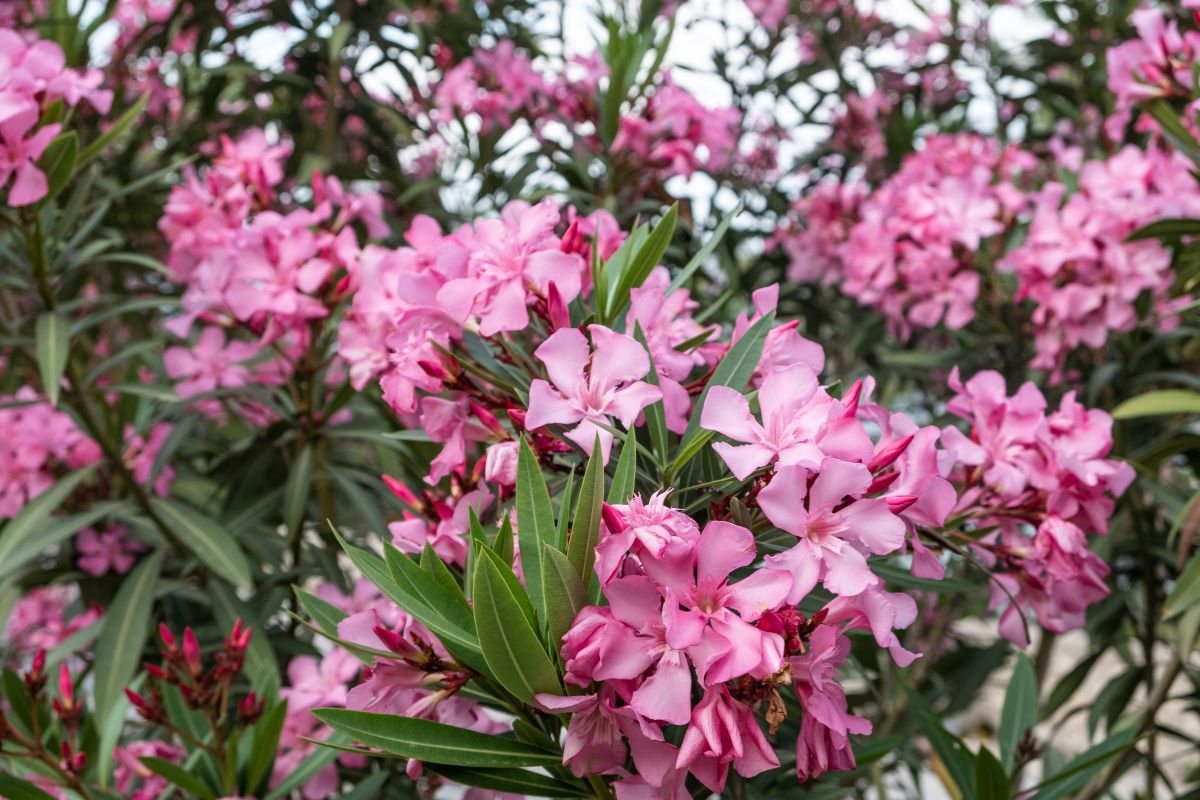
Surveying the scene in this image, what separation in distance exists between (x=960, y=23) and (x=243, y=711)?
240 centimetres

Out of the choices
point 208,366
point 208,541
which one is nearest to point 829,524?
point 208,541

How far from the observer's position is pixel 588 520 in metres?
0.63

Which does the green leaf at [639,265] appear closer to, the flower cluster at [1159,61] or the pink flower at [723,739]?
the pink flower at [723,739]

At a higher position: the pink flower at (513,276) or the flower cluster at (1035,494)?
the pink flower at (513,276)

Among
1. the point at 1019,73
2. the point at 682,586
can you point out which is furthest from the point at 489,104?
the point at 682,586

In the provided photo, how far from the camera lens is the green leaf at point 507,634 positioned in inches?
24.0

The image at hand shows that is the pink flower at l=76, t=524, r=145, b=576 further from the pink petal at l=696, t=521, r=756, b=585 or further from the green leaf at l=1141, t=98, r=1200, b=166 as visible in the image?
the green leaf at l=1141, t=98, r=1200, b=166

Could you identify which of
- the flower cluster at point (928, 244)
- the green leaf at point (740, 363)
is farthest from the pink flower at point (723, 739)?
the flower cluster at point (928, 244)

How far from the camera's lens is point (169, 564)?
164cm

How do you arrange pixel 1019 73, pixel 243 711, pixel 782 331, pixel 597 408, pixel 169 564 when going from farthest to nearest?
pixel 1019 73
pixel 169 564
pixel 243 711
pixel 782 331
pixel 597 408

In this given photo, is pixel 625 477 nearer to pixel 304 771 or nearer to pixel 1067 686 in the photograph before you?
pixel 304 771

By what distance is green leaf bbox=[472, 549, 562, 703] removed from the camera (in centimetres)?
61

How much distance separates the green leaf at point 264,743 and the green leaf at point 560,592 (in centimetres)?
52

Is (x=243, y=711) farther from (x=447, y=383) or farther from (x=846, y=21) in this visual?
(x=846, y=21)
